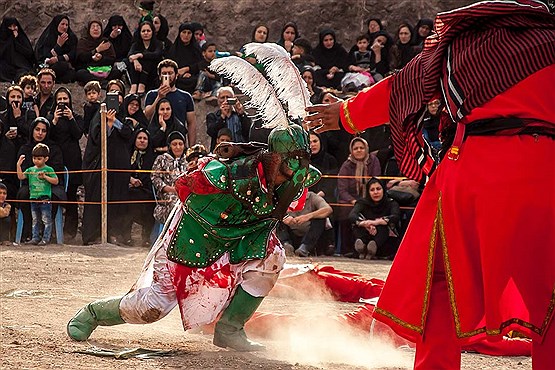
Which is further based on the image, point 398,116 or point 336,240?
point 336,240

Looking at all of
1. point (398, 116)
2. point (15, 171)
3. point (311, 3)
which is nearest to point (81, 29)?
point (311, 3)

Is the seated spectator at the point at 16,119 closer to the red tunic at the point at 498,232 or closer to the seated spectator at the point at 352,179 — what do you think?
the seated spectator at the point at 352,179

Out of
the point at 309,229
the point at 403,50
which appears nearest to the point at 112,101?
the point at 309,229

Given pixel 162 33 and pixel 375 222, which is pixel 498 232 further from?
pixel 162 33

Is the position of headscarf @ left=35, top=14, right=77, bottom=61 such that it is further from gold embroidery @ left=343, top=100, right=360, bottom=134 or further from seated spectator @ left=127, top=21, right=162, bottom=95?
gold embroidery @ left=343, top=100, right=360, bottom=134

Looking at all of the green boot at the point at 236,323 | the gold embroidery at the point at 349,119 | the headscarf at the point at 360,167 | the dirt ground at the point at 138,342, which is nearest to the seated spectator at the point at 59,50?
the headscarf at the point at 360,167

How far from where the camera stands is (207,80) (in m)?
14.3

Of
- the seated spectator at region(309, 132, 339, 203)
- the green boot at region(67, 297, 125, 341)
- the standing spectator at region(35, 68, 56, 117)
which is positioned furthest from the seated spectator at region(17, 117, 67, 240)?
the green boot at region(67, 297, 125, 341)

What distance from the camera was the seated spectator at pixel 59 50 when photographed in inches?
595

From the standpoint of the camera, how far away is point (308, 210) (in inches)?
452

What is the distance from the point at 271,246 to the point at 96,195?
668 centimetres

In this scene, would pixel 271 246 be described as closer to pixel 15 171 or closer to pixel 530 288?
pixel 530 288

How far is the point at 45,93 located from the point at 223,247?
750cm

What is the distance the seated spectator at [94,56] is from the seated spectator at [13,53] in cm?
80
